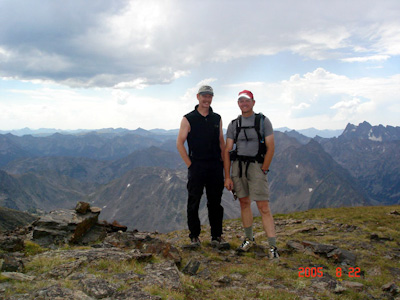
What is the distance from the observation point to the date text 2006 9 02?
805 cm

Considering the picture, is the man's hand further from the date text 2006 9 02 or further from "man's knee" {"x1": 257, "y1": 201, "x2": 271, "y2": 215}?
the date text 2006 9 02

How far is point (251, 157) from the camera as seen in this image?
30.8 ft

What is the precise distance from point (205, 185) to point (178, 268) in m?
3.04

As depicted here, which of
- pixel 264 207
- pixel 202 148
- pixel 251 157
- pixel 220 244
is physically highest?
pixel 202 148

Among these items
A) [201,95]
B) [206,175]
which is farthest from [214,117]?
[206,175]

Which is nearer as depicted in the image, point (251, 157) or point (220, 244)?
point (251, 157)

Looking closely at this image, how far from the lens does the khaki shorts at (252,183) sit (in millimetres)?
9266

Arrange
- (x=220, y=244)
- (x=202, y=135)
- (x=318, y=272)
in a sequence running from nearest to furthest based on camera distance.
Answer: (x=318, y=272), (x=202, y=135), (x=220, y=244)

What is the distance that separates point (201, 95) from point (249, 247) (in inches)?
223

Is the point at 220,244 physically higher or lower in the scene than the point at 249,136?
lower

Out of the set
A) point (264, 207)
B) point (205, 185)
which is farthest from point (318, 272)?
point (205, 185)

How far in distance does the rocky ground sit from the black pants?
3.87ft

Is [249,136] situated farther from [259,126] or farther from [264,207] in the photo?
[264,207]

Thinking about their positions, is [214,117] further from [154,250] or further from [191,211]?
[154,250]
